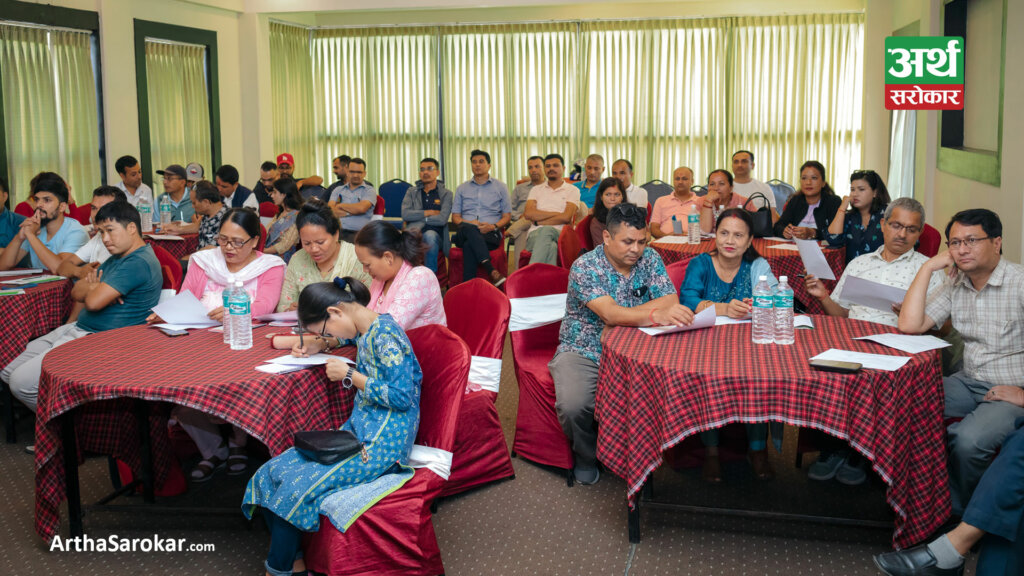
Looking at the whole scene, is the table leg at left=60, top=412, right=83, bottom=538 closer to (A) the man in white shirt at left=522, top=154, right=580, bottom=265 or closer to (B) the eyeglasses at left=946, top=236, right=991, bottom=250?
(B) the eyeglasses at left=946, top=236, right=991, bottom=250

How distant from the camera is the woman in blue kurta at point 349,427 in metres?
2.88

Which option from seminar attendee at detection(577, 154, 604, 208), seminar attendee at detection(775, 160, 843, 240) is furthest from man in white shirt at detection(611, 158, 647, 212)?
seminar attendee at detection(775, 160, 843, 240)

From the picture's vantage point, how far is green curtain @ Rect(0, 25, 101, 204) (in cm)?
777

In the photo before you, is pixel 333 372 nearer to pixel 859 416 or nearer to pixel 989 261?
pixel 859 416

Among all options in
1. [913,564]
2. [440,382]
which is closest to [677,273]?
[440,382]

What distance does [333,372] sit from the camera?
312 cm

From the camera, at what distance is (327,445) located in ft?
9.60

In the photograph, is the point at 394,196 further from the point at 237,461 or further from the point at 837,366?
the point at 837,366

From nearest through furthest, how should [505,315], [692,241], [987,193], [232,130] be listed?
[505,315], [987,193], [692,241], [232,130]

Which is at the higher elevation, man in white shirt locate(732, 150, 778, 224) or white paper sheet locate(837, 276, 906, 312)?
man in white shirt locate(732, 150, 778, 224)

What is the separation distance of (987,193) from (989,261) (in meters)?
2.79

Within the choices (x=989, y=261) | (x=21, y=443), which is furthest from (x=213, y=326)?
(x=989, y=261)

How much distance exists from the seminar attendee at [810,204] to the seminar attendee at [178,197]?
A: 15.9 feet

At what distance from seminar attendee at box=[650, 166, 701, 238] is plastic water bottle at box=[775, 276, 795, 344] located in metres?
4.10
